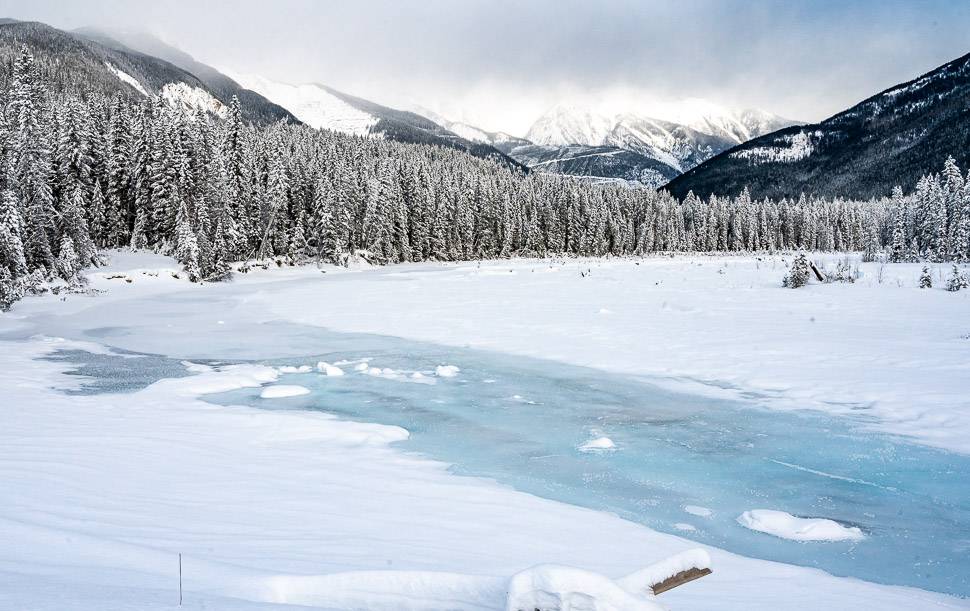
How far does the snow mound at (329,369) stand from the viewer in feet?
43.5

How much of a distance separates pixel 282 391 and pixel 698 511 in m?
8.02

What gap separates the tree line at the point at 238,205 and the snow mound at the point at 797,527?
2989 cm

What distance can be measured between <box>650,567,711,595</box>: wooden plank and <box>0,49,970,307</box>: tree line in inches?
1194

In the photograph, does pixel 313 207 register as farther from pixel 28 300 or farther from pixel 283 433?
pixel 283 433

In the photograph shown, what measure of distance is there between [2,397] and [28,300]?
25.6 m

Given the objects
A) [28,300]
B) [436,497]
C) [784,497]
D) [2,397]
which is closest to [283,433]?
[436,497]

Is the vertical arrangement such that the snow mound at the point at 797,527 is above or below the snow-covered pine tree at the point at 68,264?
below

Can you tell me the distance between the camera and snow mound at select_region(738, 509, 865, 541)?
18.9 ft

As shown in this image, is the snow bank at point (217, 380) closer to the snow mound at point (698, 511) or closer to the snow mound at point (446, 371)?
the snow mound at point (446, 371)

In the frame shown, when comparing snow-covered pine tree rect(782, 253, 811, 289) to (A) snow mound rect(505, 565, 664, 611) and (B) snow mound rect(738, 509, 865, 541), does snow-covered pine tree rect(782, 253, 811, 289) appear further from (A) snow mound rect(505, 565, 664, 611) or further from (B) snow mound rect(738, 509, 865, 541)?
(A) snow mound rect(505, 565, 664, 611)

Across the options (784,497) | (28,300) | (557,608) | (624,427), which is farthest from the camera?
(28,300)

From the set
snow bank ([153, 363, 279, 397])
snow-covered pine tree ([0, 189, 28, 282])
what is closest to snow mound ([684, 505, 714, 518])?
snow bank ([153, 363, 279, 397])

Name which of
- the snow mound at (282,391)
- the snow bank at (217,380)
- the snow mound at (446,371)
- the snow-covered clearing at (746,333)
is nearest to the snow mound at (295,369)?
the snow bank at (217,380)

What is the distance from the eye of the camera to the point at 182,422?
8914 mm
